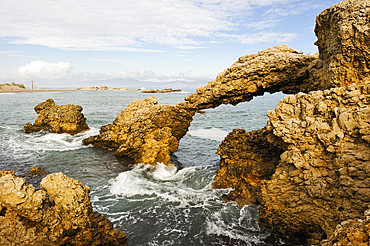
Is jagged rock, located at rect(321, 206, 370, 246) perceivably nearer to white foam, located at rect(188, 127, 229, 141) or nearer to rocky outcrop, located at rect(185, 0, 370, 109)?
rocky outcrop, located at rect(185, 0, 370, 109)

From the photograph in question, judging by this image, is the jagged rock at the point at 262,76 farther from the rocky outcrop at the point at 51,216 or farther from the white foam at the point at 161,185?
the rocky outcrop at the point at 51,216

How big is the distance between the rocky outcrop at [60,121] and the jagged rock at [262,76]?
1894 cm

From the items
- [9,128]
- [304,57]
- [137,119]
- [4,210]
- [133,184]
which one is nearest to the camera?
[4,210]

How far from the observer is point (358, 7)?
8188mm

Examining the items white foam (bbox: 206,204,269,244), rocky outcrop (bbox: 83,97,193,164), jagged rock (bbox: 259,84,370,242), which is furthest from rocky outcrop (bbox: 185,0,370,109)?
white foam (bbox: 206,204,269,244)

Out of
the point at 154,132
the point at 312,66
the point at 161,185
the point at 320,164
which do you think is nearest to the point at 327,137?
the point at 320,164

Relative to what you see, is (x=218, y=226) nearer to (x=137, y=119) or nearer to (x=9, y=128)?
(x=137, y=119)

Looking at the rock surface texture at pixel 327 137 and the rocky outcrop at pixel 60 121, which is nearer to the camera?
the rock surface texture at pixel 327 137

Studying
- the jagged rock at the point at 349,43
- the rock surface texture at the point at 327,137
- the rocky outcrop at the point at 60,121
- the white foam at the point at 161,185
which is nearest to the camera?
the rock surface texture at the point at 327,137

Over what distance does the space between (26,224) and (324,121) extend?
1042 centimetres

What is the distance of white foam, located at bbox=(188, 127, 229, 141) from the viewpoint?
96.6 ft

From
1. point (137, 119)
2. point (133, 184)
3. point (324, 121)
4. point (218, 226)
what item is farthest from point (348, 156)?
point (137, 119)

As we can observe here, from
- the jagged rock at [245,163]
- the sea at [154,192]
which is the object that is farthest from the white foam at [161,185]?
the jagged rock at [245,163]

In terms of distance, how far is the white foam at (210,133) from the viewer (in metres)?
29.5
